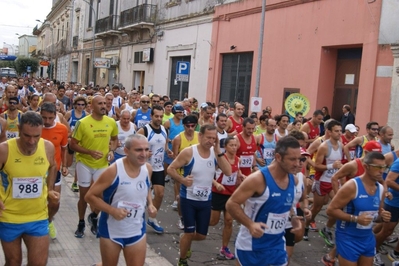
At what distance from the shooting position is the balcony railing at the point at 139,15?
100 ft

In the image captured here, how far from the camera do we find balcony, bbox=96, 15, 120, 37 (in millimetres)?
37094

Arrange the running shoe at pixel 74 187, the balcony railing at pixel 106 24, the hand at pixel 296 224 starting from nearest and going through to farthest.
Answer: the hand at pixel 296 224 < the running shoe at pixel 74 187 < the balcony railing at pixel 106 24

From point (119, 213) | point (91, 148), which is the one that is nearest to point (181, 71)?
point (91, 148)

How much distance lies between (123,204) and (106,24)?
1414 inches

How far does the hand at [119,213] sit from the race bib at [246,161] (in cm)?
390

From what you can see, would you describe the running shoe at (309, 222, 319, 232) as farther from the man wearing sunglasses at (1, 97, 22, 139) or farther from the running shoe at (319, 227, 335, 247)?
the man wearing sunglasses at (1, 97, 22, 139)

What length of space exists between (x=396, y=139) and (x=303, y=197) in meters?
9.19

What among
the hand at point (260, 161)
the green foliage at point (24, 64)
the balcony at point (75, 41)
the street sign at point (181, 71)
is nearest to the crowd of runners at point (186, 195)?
the hand at point (260, 161)

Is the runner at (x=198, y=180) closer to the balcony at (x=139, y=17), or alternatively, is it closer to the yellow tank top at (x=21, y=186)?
the yellow tank top at (x=21, y=186)

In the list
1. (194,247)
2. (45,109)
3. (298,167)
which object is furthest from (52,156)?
(194,247)

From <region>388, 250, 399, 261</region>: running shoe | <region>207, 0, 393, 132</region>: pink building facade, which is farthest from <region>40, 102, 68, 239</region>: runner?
<region>207, 0, 393, 132</region>: pink building facade

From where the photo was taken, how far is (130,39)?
34.7 metres

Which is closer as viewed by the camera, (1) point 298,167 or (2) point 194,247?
(1) point 298,167

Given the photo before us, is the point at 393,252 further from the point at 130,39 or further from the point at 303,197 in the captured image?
the point at 130,39
